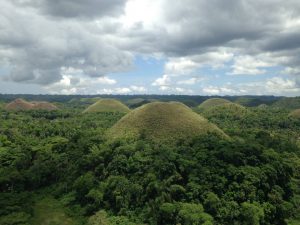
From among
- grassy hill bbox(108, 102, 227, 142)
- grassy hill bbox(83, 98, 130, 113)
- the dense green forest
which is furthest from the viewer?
grassy hill bbox(83, 98, 130, 113)

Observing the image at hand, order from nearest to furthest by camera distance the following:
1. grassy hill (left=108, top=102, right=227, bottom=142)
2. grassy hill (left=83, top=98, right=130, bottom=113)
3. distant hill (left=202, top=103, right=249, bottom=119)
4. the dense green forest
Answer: the dense green forest
grassy hill (left=108, top=102, right=227, bottom=142)
distant hill (left=202, top=103, right=249, bottom=119)
grassy hill (left=83, top=98, right=130, bottom=113)

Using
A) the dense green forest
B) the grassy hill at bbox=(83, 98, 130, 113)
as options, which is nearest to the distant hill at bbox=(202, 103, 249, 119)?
the grassy hill at bbox=(83, 98, 130, 113)

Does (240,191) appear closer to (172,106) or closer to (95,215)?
(95,215)

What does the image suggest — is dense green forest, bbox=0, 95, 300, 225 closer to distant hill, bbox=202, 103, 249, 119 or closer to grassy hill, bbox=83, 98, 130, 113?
distant hill, bbox=202, 103, 249, 119

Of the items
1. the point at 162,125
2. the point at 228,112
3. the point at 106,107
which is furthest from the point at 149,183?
the point at 106,107

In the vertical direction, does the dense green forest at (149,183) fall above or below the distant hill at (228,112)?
below

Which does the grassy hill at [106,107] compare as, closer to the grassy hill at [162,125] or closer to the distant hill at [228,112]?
the distant hill at [228,112]

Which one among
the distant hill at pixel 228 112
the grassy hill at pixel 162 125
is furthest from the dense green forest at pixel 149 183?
the distant hill at pixel 228 112

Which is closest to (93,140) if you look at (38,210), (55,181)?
(55,181)
